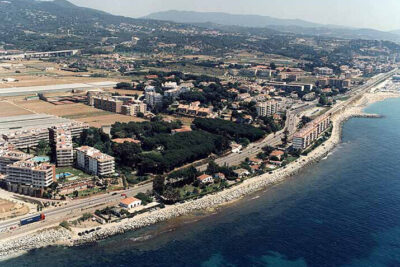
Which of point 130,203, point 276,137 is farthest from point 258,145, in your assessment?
point 130,203

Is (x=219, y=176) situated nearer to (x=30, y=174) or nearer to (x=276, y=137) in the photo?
(x=30, y=174)

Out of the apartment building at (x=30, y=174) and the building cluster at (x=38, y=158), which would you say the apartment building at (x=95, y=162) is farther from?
the apartment building at (x=30, y=174)

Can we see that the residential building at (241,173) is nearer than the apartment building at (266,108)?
Yes

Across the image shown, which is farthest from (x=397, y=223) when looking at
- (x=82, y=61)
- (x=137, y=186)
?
(x=82, y=61)

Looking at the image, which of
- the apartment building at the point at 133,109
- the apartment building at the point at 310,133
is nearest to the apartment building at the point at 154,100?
the apartment building at the point at 133,109

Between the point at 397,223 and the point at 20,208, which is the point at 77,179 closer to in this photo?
the point at 20,208

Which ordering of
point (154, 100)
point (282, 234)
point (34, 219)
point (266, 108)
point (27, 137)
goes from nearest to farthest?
point (34, 219), point (282, 234), point (27, 137), point (266, 108), point (154, 100)

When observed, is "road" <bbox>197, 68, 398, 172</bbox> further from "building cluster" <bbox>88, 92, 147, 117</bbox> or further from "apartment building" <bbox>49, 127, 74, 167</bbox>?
"building cluster" <bbox>88, 92, 147, 117</bbox>
